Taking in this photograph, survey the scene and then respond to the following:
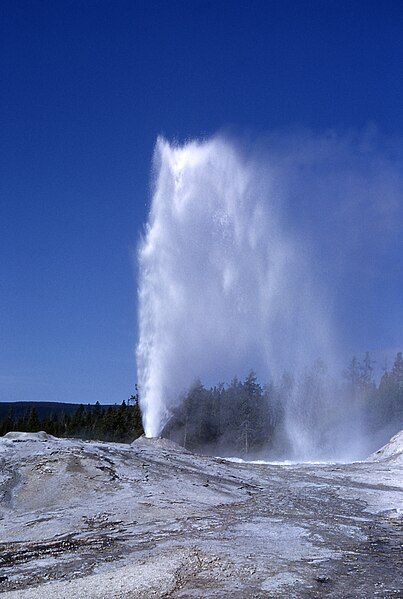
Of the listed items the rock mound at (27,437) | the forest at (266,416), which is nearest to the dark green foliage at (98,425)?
the forest at (266,416)

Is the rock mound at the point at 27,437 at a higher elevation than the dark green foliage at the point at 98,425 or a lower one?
lower

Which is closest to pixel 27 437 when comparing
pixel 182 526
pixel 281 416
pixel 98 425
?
pixel 182 526

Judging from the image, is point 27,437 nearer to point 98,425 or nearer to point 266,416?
point 266,416

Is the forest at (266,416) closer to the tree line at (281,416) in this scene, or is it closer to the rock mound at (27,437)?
the tree line at (281,416)

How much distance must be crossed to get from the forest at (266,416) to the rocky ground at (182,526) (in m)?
24.9

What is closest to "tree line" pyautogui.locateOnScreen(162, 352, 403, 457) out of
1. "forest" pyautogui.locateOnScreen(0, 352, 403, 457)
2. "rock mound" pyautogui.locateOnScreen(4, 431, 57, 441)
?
"forest" pyautogui.locateOnScreen(0, 352, 403, 457)

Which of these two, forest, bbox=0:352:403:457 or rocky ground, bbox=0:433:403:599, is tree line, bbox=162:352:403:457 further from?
rocky ground, bbox=0:433:403:599

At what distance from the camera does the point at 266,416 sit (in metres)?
64.6

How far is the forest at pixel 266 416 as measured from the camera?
52.7 metres

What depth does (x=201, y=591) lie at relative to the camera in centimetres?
887

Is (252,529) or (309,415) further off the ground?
(309,415)

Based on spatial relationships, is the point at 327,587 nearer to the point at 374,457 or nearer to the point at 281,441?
the point at 374,457

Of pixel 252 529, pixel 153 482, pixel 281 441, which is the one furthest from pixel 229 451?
pixel 252 529

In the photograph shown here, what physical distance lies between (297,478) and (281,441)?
3210cm
